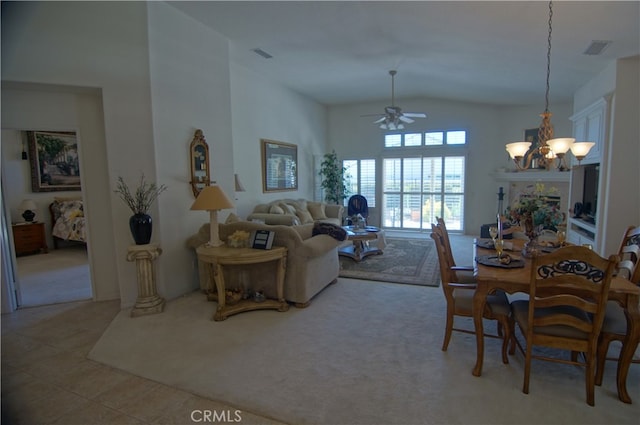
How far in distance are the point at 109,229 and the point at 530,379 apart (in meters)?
4.59

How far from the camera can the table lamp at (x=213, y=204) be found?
365 centimetres

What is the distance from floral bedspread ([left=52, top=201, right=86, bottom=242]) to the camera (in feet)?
21.4

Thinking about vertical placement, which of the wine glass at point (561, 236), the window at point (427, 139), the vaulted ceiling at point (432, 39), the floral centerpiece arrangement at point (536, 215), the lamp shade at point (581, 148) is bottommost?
the wine glass at point (561, 236)

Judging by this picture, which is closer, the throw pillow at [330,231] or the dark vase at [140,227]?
the dark vase at [140,227]

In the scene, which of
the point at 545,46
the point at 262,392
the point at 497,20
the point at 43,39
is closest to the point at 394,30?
the point at 497,20

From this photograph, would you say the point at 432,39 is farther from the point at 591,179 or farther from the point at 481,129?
the point at 481,129

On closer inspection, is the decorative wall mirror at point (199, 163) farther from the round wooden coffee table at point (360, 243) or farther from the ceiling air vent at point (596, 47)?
the ceiling air vent at point (596, 47)

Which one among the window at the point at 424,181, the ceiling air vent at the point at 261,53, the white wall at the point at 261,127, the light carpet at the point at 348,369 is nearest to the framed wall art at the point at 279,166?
the white wall at the point at 261,127

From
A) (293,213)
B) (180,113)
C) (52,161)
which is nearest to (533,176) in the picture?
(293,213)

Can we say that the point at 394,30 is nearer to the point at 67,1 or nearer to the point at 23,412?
the point at 67,1

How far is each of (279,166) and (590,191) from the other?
18.0ft

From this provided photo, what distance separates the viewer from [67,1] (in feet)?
11.4

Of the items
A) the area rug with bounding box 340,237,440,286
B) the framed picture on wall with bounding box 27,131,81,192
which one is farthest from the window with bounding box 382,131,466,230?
the framed picture on wall with bounding box 27,131,81,192

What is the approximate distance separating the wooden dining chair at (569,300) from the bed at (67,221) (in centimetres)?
720
